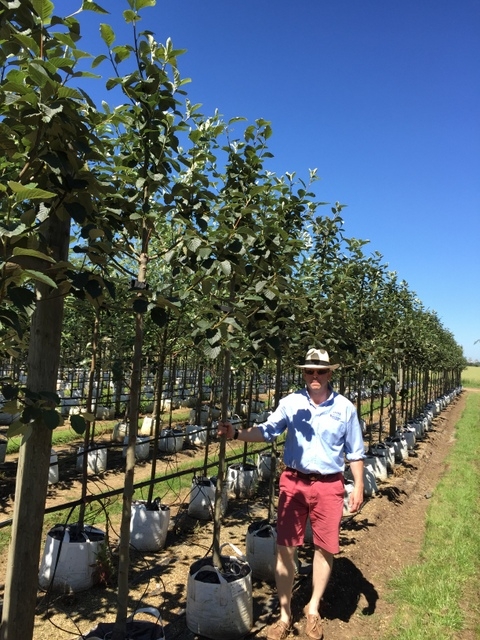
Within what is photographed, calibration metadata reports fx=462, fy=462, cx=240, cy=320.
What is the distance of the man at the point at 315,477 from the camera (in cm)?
322

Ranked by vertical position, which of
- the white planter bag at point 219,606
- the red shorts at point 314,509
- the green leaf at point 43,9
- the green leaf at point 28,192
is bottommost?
the white planter bag at point 219,606

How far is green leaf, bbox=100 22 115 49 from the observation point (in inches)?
74.3

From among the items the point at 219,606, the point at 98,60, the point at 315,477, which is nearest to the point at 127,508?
the point at 219,606

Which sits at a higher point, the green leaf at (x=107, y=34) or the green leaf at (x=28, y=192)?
the green leaf at (x=107, y=34)

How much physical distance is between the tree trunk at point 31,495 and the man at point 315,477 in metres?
1.47

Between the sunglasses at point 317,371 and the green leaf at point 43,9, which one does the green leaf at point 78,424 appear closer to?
the green leaf at point 43,9

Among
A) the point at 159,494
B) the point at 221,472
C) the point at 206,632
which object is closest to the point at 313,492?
the point at 221,472

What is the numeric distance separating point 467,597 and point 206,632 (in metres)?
2.48

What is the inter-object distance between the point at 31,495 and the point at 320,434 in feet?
6.66

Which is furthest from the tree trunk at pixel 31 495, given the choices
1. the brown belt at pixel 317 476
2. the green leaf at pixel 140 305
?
the brown belt at pixel 317 476

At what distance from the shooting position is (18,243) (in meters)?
1.45

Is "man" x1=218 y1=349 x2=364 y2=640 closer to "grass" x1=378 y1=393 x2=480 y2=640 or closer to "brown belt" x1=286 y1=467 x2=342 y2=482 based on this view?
"brown belt" x1=286 y1=467 x2=342 y2=482

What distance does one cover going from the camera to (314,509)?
3.28 metres

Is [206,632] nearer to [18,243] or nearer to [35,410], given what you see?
[35,410]
